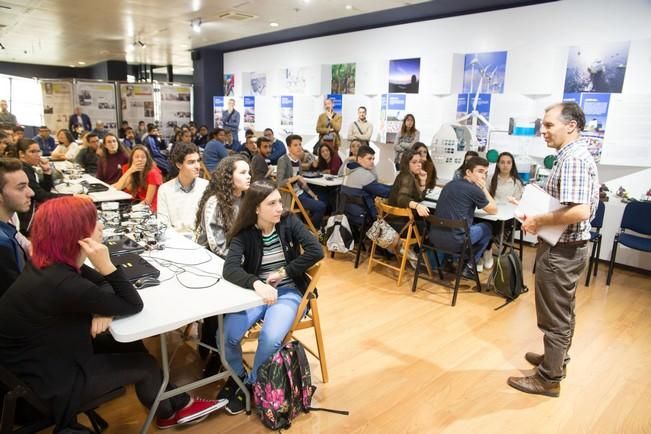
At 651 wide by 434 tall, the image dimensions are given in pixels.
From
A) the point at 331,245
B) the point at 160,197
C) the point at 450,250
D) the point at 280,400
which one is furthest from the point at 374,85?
the point at 280,400

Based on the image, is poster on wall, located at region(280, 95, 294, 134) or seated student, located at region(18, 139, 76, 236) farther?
poster on wall, located at region(280, 95, 294, 134)

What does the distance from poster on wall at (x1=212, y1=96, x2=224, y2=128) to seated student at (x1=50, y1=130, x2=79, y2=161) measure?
4.71 metres

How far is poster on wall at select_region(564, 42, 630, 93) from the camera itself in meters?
4.92

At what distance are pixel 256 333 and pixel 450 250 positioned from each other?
206 centimetres

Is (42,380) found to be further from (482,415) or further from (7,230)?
(482,415)

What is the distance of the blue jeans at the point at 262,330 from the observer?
2258 millimetres

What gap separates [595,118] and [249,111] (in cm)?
781

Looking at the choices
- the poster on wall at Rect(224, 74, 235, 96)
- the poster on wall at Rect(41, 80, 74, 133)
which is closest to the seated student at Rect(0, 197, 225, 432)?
the poster on wall at Rect(224, 74, 235, 96)

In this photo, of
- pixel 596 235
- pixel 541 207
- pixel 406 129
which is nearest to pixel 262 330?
pixel 541 207

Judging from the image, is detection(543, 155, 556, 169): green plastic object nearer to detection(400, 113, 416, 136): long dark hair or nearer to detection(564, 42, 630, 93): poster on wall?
detection(564, 42, 630, 93): poster on wall

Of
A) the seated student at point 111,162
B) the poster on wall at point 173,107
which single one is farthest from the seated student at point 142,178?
the poster on wall at point 173,107

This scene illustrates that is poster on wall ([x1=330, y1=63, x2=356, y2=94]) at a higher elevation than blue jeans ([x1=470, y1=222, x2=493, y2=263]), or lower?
higher

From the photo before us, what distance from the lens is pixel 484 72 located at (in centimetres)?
620

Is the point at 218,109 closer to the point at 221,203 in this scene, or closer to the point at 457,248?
the point at 457,248
